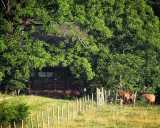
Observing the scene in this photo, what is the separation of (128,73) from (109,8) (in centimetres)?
618

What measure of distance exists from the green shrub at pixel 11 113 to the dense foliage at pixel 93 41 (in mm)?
6606

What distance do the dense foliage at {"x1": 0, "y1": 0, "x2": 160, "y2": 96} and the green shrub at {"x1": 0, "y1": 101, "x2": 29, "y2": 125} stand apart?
661 cm

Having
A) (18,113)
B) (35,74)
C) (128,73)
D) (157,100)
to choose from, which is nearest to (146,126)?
(18,113)

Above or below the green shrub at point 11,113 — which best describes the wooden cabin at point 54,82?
above

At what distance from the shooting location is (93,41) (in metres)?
28.6

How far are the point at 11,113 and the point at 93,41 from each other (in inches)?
494

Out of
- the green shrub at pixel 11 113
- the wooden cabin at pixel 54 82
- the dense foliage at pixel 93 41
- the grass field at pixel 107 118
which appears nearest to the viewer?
the green shrub at pixel 11 113

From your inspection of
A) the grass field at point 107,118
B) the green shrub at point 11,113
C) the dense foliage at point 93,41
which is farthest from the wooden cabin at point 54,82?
the green shrub at point 11,113

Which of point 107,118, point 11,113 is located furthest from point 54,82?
point 11,113

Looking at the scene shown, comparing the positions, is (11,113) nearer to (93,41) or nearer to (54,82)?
(93,41)

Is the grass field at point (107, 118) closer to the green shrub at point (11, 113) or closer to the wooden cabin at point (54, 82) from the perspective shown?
the green shrub at point (11, 113)

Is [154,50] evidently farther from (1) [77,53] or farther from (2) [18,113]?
(2) [18,113]

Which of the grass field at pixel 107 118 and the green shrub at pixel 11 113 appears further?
the grass field at pixel 107 118

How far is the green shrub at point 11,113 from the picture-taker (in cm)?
1836
